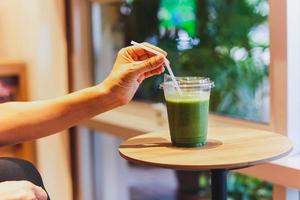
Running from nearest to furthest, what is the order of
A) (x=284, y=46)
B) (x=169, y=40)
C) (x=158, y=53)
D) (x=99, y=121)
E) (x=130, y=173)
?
(x=158, y=53), (x=284, y=46), (x=169, y=40), (x=99, y=121), (x=130, y=173)

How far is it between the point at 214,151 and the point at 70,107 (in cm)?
45

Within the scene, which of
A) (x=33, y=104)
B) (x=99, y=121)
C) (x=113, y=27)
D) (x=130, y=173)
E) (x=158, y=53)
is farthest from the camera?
(x=130, y=173)

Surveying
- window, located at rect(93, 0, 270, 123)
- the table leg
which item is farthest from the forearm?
window, located at rect(93, 0, 270, 123)

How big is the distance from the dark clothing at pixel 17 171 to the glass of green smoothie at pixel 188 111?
0.38 metres

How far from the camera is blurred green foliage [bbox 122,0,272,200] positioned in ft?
6.09

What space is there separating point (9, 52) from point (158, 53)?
155 cm

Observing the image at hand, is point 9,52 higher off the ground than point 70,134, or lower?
higher

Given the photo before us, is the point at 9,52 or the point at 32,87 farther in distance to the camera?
the point at 9,52

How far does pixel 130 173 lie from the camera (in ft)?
9.07

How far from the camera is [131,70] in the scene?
4.20 feet

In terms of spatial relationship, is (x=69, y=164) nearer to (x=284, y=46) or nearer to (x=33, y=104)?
(x=33, y=104)

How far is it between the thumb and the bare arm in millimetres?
43

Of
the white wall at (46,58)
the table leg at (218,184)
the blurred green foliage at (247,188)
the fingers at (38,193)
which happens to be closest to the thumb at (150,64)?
the table leg at (218,184)

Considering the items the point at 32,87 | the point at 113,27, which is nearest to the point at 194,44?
the point at 113,27
